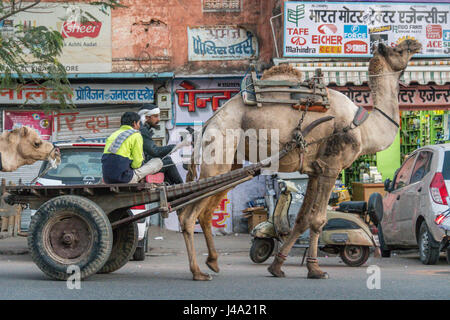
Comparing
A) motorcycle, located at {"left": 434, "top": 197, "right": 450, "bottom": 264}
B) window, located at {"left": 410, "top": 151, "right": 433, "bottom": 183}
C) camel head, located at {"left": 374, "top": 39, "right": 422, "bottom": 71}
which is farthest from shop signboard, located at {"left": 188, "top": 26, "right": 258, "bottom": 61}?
camel head, located at {"left": 374, "top": 39, "right": 422, "bottom": 71}

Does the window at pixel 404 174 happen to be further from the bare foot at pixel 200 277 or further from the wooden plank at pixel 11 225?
the wooden plank at pixel 11 225

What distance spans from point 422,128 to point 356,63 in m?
2.97

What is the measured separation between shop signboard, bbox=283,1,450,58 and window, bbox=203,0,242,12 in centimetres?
237

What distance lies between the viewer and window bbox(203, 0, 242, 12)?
1866cm

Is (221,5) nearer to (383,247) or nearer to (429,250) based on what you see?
(383,247)

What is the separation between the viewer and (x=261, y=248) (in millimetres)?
11172

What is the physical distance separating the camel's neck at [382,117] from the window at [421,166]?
2782 mm

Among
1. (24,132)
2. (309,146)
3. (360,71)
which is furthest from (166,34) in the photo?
(309,146)

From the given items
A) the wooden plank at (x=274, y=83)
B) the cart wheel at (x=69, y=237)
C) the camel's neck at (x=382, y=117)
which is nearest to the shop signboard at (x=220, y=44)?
the camel's neck at (x=382, y=117)

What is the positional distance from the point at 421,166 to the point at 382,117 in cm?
333

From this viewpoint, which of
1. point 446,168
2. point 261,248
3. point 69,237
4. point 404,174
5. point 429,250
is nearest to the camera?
point 69,237

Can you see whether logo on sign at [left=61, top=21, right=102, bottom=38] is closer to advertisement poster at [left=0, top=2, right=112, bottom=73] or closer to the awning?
advertisement poster at [left=0, top=2, right=112, bottom=73]

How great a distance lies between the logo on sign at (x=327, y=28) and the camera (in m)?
16.9
